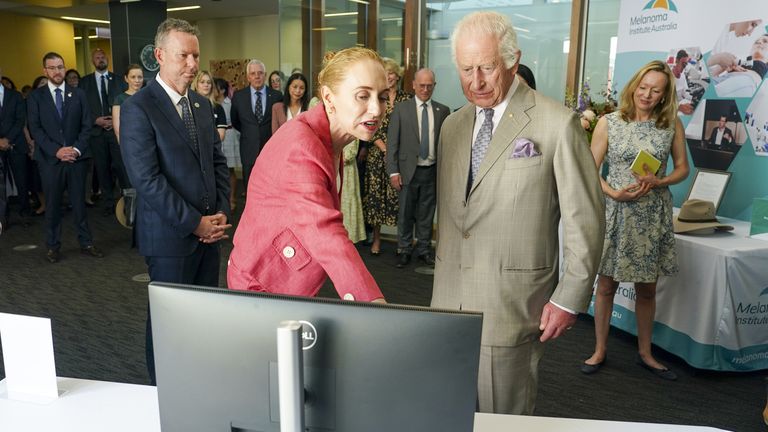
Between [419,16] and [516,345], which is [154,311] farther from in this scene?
[419,16]

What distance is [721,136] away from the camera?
4.31 meters

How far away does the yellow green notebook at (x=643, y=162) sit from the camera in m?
3.33

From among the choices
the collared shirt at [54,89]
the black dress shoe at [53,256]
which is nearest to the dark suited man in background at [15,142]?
the black dress shoe at [53,256]

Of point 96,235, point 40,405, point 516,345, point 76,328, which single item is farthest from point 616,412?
point 96,235

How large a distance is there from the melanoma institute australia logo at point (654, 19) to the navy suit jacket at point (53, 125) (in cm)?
490

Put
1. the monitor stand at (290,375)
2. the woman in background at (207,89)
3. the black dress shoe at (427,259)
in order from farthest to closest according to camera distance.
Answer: the woman in background at (207,89) < the black dress shoe at (427,259) < the monitor stand at (290,375)

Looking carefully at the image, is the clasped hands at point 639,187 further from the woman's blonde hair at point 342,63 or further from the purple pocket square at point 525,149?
the woman's blonde hair at point 342,63

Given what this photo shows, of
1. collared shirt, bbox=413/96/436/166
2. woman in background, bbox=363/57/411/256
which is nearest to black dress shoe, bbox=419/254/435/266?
woman in background, bbox=363/57/411/256

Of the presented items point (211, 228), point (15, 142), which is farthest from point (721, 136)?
point (15, 142)

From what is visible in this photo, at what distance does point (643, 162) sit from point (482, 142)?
1.79 meters

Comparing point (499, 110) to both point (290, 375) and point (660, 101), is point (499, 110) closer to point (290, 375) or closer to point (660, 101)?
point (290, 375)

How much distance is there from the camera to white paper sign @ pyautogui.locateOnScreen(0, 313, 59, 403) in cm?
148

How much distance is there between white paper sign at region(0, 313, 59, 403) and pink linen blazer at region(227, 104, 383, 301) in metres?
0.46

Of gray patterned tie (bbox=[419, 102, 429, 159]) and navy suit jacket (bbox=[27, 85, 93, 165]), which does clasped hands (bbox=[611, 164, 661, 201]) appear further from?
navy suit jacket (bbox=[27, 85, 93, 165])
